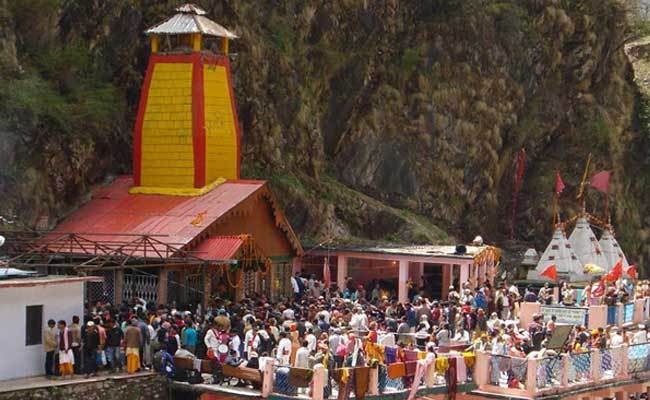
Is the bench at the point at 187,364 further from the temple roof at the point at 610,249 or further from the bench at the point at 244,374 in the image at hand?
the temple roof at the point at 610,249

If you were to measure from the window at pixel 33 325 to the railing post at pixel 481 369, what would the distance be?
1055cm

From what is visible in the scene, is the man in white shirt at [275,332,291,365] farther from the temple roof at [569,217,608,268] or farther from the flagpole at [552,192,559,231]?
the flagpole at [552,192,559,231]

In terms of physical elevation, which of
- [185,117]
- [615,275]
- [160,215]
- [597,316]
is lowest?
[597,316]

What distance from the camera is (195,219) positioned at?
45781 millimetres

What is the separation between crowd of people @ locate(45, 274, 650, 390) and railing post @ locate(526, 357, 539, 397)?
3.83 ft

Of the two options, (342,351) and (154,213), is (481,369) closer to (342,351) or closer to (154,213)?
(342,351)

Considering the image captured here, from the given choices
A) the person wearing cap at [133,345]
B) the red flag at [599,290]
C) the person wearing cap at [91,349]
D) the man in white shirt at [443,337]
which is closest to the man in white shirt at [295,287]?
the man in white shirt at [443,337]

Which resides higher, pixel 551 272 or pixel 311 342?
pixel 551 272

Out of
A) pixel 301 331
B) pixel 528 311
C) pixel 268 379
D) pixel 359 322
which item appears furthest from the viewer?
pixel 528 311

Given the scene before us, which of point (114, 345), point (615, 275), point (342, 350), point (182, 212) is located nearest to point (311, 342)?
point (342, 350)

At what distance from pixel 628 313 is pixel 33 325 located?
73.8 feet

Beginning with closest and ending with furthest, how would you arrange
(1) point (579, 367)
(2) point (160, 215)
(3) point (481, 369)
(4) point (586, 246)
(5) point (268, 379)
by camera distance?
(5) point (268, 379), (3) point (481, 369), (1) point (579, 367), (2) point (160, 215), (4) point (586, 246)

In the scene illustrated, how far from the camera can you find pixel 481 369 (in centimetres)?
3931

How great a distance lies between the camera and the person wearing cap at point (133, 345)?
122 feet
